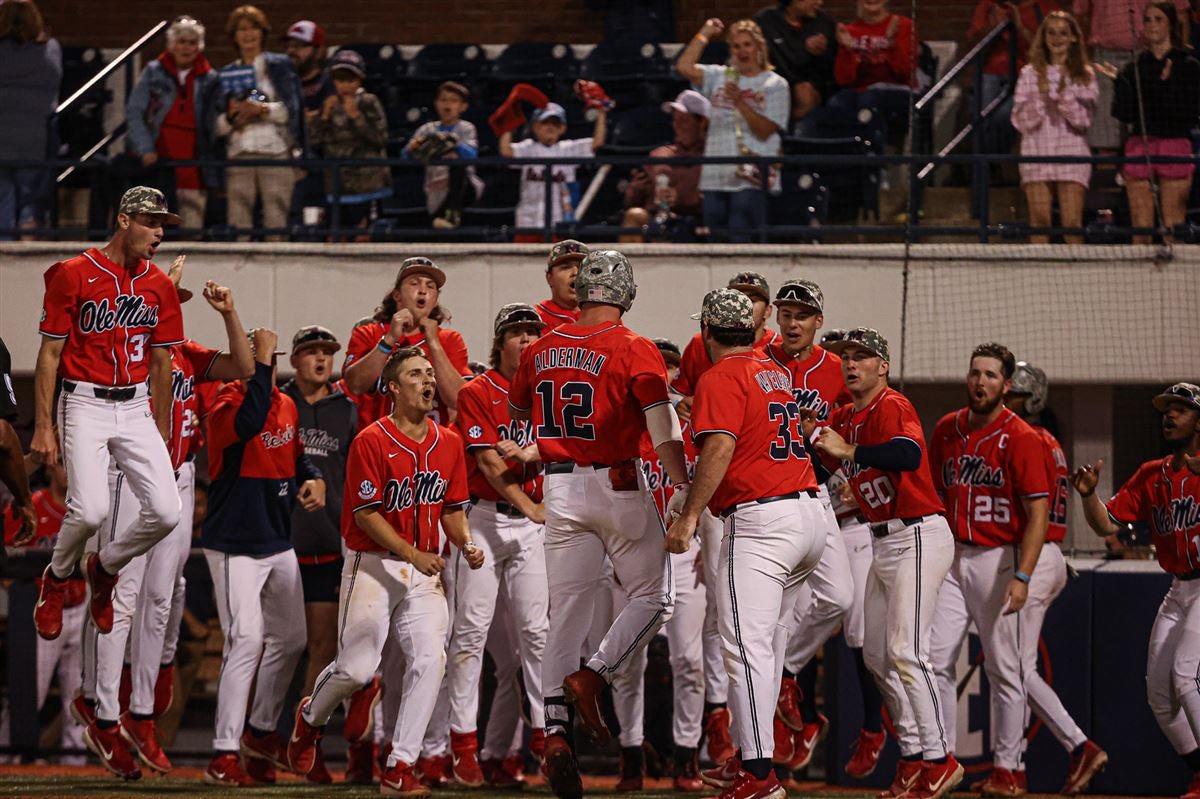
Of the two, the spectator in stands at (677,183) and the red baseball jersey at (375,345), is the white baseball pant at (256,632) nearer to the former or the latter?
the red baseball jersey at (375,345)

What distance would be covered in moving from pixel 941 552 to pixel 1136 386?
16.7 ft

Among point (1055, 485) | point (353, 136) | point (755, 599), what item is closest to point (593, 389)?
point (755, 599)

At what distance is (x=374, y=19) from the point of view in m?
16.0

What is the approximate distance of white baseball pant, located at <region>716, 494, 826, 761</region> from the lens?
7109mm

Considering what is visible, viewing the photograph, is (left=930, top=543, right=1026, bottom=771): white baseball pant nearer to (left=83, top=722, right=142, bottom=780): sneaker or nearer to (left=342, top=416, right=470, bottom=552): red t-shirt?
(left=342, top=416, right=470, bottom=552): red t-shirt

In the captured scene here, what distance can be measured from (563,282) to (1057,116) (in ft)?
17.0

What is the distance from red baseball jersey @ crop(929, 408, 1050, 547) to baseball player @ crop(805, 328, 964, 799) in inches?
39.1

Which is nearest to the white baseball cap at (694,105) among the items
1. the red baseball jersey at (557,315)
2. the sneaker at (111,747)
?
the red baseball jersey at (557,315)

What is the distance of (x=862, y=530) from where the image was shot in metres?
9.78

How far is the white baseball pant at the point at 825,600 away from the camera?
8852 millimetres

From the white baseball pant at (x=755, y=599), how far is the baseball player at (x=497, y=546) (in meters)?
1.82

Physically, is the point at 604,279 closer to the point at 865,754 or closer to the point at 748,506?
the point at 748,506

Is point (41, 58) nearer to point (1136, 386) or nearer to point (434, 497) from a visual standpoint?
point (434, 497)

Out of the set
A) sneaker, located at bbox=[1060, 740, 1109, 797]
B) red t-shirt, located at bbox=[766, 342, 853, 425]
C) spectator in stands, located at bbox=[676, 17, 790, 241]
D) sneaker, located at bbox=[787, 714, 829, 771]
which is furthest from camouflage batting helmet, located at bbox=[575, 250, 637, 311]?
spectator in stands, located at bbox=[676, 17, 790, 241]
